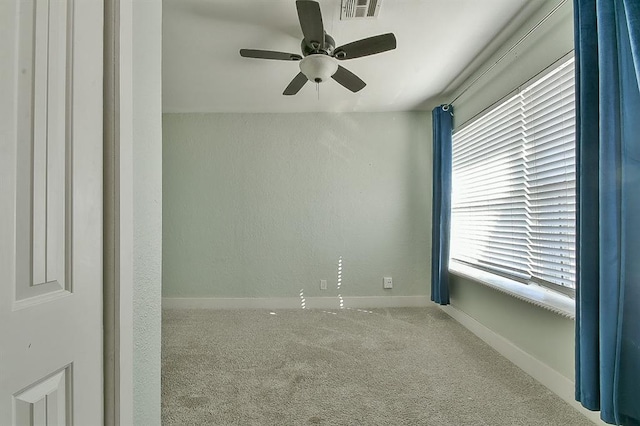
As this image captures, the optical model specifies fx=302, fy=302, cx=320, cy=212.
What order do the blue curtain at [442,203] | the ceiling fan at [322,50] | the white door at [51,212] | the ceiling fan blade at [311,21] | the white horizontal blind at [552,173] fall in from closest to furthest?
the white door at [51,212]
the ceiling fan blade at [311,21]
the white horizontal blind at [552,173]
the ceiling fan at [322,50]
the blue curtain at [442,203]

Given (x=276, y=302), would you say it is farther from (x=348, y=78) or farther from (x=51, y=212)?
(x=51, y=212)

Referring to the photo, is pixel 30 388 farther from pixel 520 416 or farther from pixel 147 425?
pixel 520 416

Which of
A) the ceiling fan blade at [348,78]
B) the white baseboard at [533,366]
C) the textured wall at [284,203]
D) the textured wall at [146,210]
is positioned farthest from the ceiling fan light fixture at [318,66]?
the white baseboard at [533,366]

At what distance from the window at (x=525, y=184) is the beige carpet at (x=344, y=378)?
0.70 meters

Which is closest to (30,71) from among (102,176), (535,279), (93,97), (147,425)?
(93,97)

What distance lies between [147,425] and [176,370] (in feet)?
4.22

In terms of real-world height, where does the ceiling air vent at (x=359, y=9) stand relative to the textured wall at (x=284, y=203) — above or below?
above

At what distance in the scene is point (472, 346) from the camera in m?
2.48

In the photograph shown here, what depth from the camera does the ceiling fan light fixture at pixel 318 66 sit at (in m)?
1.92

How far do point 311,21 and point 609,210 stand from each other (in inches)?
66.0

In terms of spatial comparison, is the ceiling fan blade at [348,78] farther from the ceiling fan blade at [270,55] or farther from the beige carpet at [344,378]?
the beige carpet at [344,378]

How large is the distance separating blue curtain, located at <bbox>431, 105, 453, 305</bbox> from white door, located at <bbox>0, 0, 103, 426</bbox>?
3.01 meters

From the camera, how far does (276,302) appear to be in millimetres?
3617

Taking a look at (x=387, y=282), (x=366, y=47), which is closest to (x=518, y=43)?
(x=366, y=47)
